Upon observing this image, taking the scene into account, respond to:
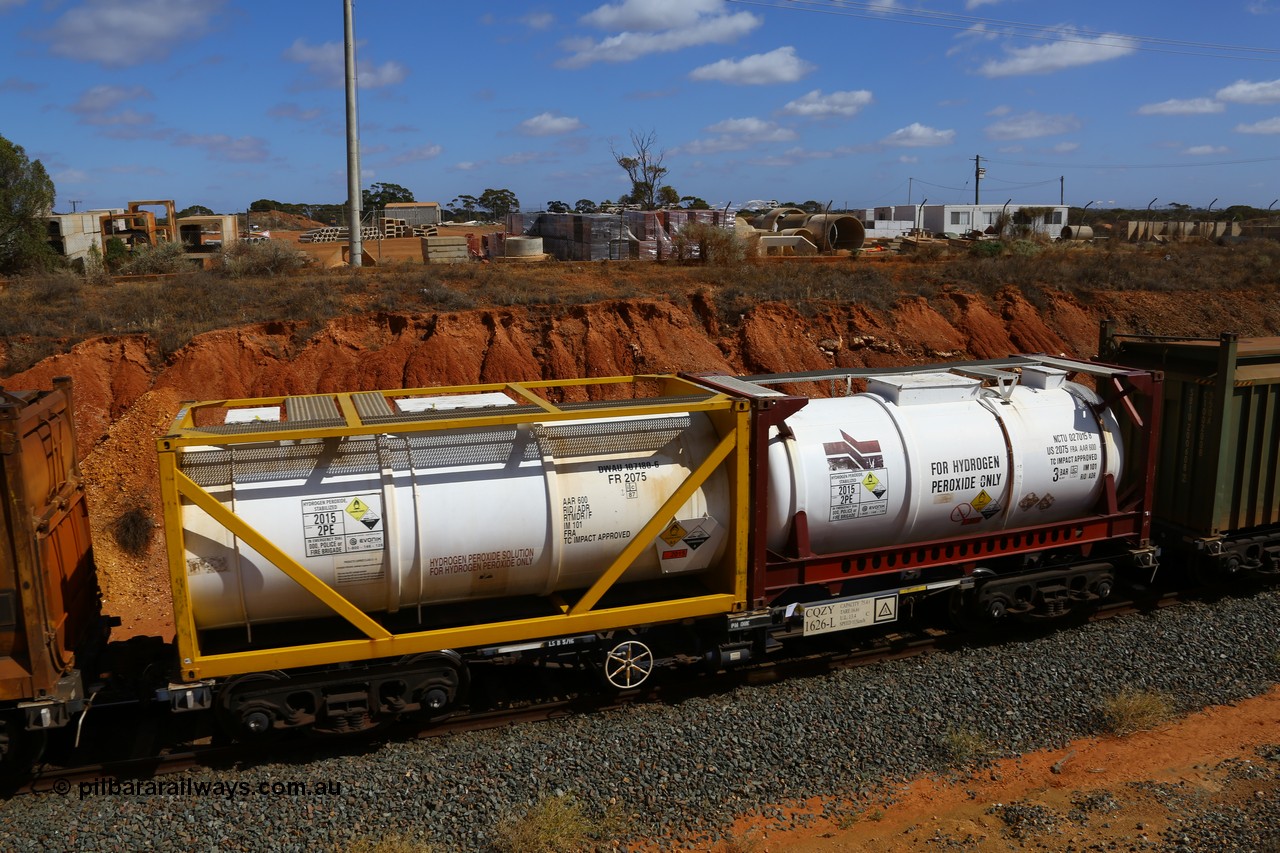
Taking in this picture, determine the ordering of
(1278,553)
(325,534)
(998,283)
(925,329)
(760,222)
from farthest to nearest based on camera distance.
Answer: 1. (760,222)
2. (998,283)
3. (925,329)
4. (1278,553)
5. (325,534)

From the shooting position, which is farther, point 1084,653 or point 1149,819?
point 1084,653

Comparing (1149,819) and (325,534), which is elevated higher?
(325,534)

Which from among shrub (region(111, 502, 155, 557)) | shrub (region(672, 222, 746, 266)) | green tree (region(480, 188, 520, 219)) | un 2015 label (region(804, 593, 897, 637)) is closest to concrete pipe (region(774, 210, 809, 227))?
shrub (region(672, 222, 746, 266))

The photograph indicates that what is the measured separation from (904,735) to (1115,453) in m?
4.53

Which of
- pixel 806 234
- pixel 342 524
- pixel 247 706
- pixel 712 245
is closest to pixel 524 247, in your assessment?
pixel 712 245

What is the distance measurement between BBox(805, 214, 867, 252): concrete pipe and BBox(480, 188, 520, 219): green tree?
2743 inches

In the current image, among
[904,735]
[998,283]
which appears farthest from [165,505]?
[998,283]

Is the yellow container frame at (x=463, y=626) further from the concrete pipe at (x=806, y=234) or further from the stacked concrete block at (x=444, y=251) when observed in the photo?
the concrete pipe at (x=806, y=234)

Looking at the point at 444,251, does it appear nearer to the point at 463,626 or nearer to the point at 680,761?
the point at 463,626

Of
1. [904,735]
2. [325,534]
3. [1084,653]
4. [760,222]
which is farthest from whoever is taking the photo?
[760,222]

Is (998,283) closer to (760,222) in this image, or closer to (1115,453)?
(1115,453)

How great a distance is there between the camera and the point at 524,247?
110 feet

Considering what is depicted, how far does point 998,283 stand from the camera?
88.3 feet

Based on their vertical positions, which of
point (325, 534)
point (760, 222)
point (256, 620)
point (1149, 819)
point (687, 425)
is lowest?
point (1149, 819)
